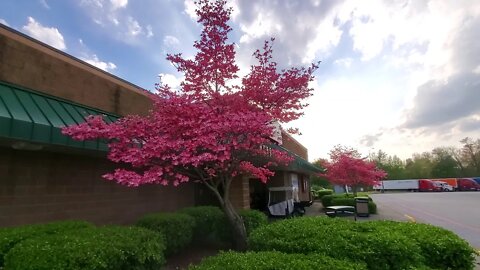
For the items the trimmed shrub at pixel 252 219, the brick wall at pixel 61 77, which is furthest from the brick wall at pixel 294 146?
the brick wall at pixel 61 77

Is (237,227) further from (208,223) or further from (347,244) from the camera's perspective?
(347,244)

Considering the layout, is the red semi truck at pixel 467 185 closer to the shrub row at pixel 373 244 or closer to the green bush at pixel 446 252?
the shrub row at pixel 373 244

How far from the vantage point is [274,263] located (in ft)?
14.2

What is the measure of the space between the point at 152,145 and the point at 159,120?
0.78 metres

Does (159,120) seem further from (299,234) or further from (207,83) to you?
(299,234)

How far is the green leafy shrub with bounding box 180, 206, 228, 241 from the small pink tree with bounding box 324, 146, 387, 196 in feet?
57.3

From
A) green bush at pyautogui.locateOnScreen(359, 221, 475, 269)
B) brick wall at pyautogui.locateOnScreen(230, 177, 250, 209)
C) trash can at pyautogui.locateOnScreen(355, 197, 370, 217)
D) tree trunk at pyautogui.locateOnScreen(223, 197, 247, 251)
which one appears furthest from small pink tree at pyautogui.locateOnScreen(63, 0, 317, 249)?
trash can at pyautogui.locateOnScreen(355, 197, 370, 217)

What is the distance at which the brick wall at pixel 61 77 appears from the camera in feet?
22.9

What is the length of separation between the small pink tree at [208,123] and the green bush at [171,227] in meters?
1.43

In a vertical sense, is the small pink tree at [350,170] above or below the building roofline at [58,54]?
below

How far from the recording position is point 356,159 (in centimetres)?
2592

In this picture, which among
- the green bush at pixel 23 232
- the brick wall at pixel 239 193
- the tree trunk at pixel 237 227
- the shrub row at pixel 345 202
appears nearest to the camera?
the green bush at pixel 23 232

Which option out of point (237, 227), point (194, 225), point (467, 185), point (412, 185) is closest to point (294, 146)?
point (194, 225)

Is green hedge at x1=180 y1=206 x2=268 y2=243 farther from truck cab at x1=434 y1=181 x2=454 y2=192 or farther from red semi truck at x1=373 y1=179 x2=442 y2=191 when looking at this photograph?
truck cab at x1=434 y1=181 x2=454 y2=192
